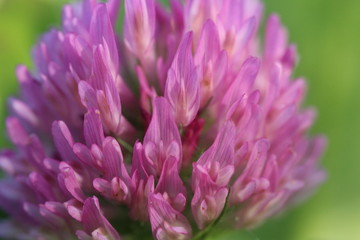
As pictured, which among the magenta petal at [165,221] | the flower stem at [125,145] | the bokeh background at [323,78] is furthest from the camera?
the bokeh background at [323,78]

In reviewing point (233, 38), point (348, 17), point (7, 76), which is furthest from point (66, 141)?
point (348, 17)

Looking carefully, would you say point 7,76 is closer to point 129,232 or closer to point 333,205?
point 129,232

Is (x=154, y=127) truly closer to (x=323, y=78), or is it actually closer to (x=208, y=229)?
(x=208, y=229)

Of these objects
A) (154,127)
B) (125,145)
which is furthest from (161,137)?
(125,145)

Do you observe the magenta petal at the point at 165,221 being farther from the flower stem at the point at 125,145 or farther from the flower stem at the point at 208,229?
the flower stem at the point at 125,145

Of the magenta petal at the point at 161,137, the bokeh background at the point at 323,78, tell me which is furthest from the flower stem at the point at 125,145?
the bokeh background at the point at 323,78

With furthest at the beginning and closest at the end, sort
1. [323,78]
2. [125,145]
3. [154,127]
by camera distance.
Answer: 1. [323,78]
2. [125,145]
3. [154,127]

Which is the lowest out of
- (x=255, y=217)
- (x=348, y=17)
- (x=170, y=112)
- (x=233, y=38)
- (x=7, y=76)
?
(x=255, y=217)
